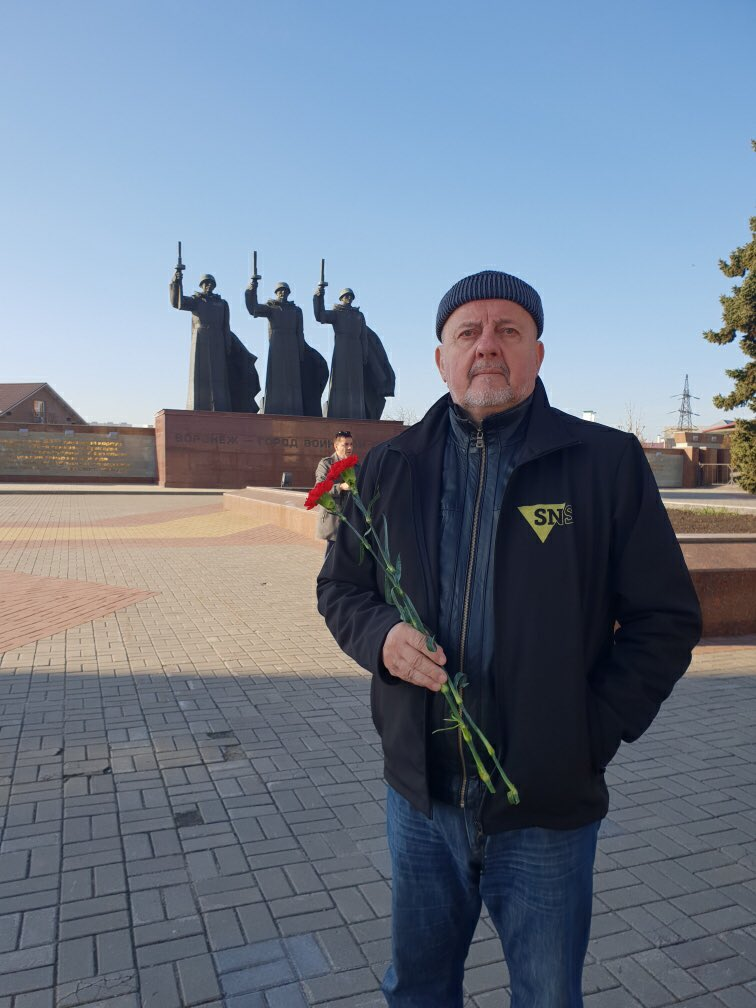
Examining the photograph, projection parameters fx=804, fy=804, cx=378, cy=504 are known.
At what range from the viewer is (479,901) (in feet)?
5.74

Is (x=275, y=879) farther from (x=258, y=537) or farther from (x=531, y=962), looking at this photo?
(x=258, y=537)

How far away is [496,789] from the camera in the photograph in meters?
1.58

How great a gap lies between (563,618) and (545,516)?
0.68 ft

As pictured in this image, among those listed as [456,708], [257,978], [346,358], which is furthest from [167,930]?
[346,358]

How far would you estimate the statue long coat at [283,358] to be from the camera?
27.3 m

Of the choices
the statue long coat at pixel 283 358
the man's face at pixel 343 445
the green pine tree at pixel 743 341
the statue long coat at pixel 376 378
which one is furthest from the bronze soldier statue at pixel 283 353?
the man's face at pixel 343 445

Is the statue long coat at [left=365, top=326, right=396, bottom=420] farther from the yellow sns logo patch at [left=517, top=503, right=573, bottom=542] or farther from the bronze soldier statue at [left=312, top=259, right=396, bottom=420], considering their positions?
the yellow sns logo patch at [left=517, top=503, right=573, bottom=542]

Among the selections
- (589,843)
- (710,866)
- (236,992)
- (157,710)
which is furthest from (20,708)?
(589,843)

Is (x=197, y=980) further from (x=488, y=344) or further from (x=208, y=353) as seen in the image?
(x=208, y=353)

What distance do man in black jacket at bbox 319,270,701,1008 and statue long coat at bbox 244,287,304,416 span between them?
2618cm

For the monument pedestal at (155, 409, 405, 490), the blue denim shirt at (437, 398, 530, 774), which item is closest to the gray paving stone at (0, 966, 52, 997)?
the blue denim shirt at (437, 398, 530, 774)

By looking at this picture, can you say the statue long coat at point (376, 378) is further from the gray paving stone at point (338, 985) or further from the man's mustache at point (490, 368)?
the man's mustache at point (490, 368)

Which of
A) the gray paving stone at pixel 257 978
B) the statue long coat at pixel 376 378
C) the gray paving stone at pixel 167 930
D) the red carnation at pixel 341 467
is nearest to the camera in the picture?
the red carnation at pixel 341 467

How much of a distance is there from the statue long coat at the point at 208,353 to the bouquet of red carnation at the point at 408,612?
2574 cm
